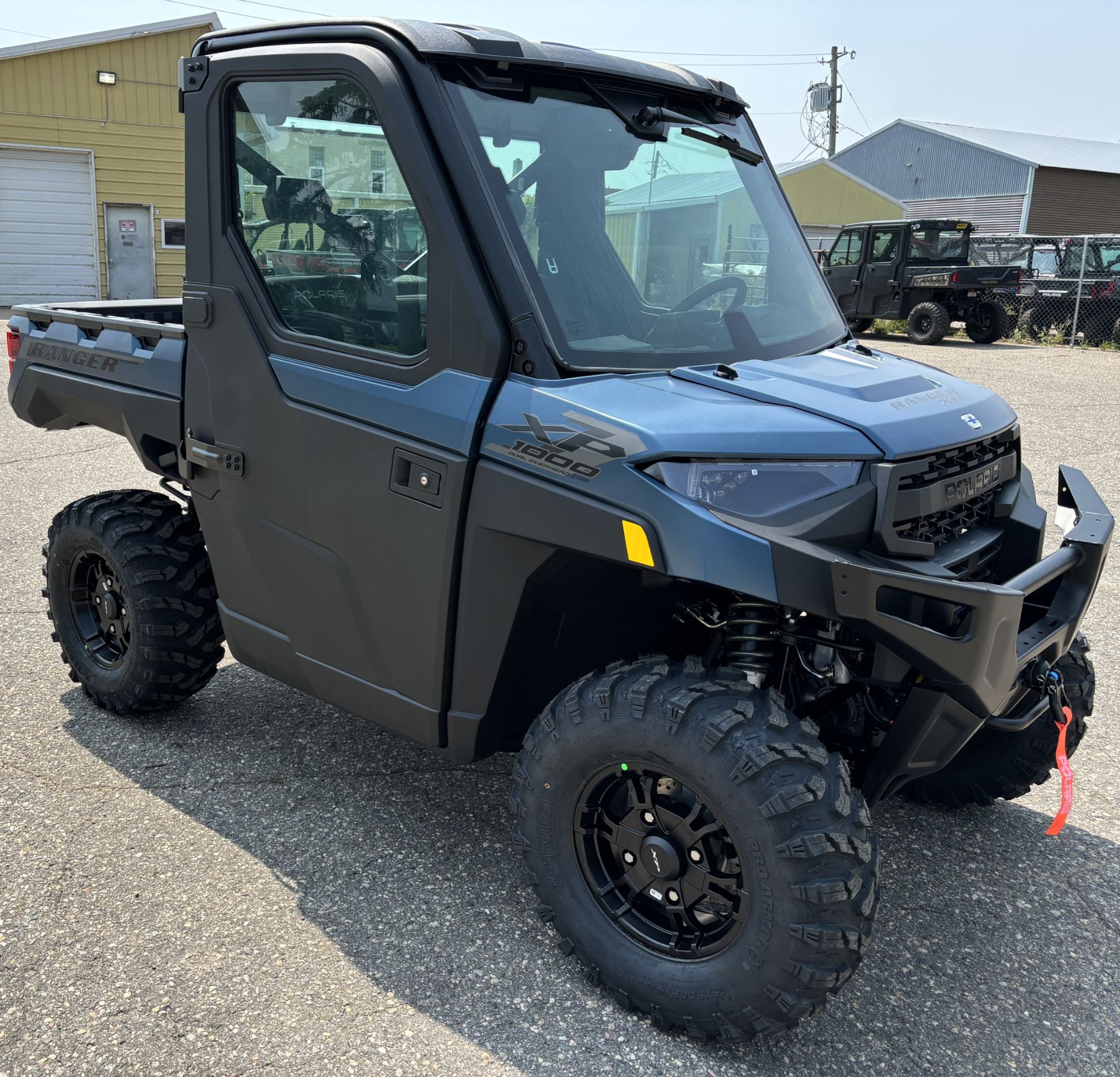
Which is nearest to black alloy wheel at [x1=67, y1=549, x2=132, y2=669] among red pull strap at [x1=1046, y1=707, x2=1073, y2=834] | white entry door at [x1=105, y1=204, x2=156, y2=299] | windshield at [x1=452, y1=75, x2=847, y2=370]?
windshield at [x1=452, y1=75, x2=847, y2=370]

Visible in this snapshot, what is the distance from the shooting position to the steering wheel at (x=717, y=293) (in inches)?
114

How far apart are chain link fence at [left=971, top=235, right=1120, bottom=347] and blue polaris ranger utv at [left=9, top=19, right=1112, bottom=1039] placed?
1835 cm

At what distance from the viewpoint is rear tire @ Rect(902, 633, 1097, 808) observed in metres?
3.33

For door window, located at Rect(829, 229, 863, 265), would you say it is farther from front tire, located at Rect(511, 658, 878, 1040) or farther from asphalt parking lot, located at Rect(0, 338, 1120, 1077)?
front tire, located at Rect(511, 658, 878, 1040)

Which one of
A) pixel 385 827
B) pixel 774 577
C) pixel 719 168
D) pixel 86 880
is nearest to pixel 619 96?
pixel 719 168

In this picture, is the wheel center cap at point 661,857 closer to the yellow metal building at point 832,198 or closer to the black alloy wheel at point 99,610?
the black alloy wheel at point 99,610

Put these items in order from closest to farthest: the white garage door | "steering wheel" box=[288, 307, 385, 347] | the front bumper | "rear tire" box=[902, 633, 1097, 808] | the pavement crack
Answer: the front bumper, "steering wheel" box=[288, 307, 385, 347], "rear tire" box=[902, 633, 1097, 808], the pavement crack, the white garage door

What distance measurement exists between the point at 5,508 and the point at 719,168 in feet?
19.3

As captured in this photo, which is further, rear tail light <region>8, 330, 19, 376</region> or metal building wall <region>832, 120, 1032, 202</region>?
metal building wall <region>832, 120, 1032, 202</region>

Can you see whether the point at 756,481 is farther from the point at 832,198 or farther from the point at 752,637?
the point at 832,198

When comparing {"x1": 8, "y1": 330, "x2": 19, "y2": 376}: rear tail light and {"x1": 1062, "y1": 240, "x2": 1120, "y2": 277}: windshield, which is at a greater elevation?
{"x1": 1062, "y1": 240, "x2": 1120, "y2": 277}: windshield

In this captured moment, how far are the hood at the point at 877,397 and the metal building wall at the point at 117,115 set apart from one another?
67.4 ft

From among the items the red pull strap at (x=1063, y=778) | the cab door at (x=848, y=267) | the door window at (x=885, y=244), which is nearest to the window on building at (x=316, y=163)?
the red pull strap at (x=1063, y=778)

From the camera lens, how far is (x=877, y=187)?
4581 centimetres
